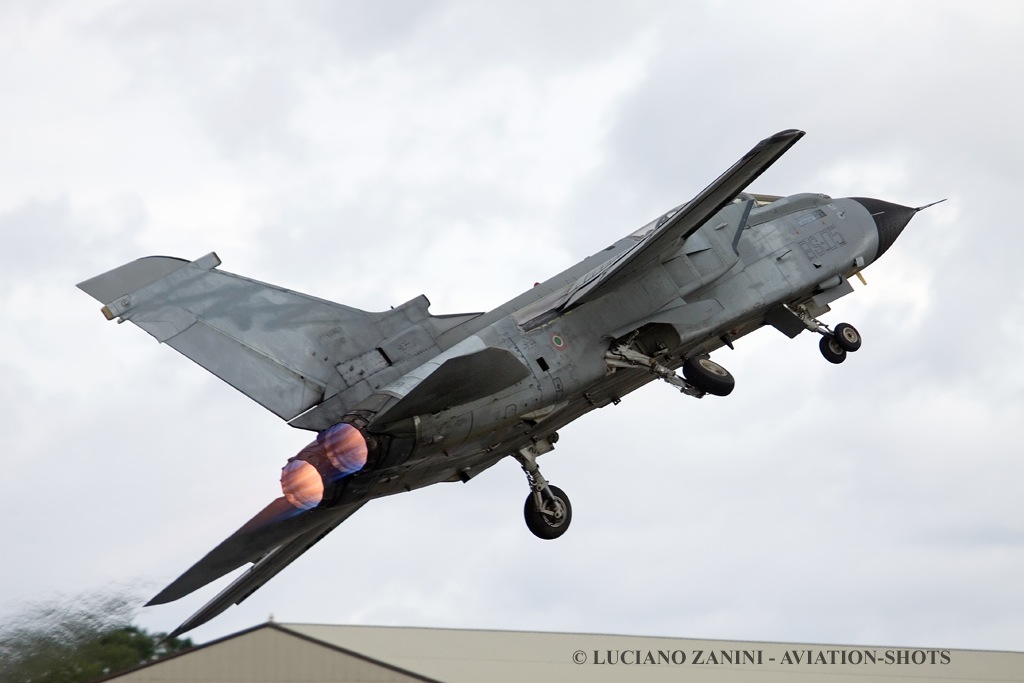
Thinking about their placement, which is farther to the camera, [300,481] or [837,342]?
[837,342]

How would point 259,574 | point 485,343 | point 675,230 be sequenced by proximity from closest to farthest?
1. point 485,343
2. point 675,230
3. point 259,574

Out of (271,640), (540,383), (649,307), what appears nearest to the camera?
(540,383)

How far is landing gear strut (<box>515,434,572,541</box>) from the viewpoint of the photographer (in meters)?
18.1

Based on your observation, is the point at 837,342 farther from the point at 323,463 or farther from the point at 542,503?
the point at 323,463

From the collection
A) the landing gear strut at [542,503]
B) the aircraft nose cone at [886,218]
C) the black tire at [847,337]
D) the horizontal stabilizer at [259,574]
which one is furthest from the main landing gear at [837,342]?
the horizontal stabilizer at [259,574]

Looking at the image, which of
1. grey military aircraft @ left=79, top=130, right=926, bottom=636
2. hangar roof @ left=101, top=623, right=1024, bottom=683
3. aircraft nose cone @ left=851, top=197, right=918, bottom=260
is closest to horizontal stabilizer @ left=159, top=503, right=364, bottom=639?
grey military aircraft @ left=79, top=130, right=926, bottom=636

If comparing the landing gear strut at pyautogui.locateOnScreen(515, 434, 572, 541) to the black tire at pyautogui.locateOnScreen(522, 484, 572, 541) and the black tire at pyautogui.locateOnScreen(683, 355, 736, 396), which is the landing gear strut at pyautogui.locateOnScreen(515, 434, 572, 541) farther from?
the black tire at pyautogui.locateOnScreen(683, 355, 736, 396)

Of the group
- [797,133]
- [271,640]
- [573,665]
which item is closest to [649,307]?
[797,133]

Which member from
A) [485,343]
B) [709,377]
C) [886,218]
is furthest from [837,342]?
[485,343]

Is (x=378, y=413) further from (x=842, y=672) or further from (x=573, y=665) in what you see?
(x=842, y=672)

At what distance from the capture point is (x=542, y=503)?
59.5ft

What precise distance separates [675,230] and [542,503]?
3904 millimetres

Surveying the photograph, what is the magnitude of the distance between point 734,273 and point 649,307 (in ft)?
5.44

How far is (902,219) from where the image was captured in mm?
20672
